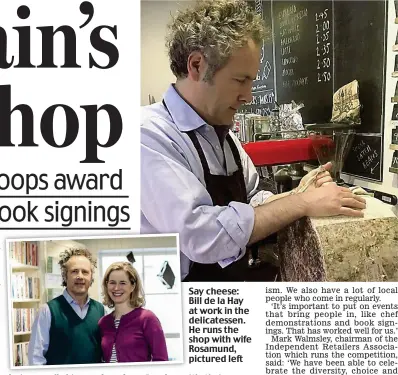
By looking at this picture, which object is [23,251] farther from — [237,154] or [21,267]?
[237,154]

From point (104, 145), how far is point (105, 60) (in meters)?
0.17

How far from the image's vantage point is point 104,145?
34.4 inches

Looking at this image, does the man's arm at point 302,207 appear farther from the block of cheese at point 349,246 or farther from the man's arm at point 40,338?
the man's arm at point 40,338

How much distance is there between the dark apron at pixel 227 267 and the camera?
859mm

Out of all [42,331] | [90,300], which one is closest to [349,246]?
[90,300]

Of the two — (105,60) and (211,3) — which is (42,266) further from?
(211,3)

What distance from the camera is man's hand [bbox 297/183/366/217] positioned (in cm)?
83

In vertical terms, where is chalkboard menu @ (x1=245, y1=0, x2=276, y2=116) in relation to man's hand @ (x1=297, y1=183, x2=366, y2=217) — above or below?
above

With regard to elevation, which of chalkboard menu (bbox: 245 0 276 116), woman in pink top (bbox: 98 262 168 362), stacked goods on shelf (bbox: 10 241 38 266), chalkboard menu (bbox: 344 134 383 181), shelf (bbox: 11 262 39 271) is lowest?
woman in pink top (bbox: 98 262 168 362)

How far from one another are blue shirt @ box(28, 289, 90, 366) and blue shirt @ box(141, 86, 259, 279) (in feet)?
0.65

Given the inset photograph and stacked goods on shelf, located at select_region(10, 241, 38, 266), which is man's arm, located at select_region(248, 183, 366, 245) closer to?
the inset photograph

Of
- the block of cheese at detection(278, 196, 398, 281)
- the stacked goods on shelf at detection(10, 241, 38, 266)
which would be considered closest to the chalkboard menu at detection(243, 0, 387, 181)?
the block of cheese at detection(278, 196, 398, 281)

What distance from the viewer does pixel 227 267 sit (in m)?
0.86

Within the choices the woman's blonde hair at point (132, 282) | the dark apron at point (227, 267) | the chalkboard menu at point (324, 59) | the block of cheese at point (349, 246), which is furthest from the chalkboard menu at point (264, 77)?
the woman's blonde hair at point (132, 282)
